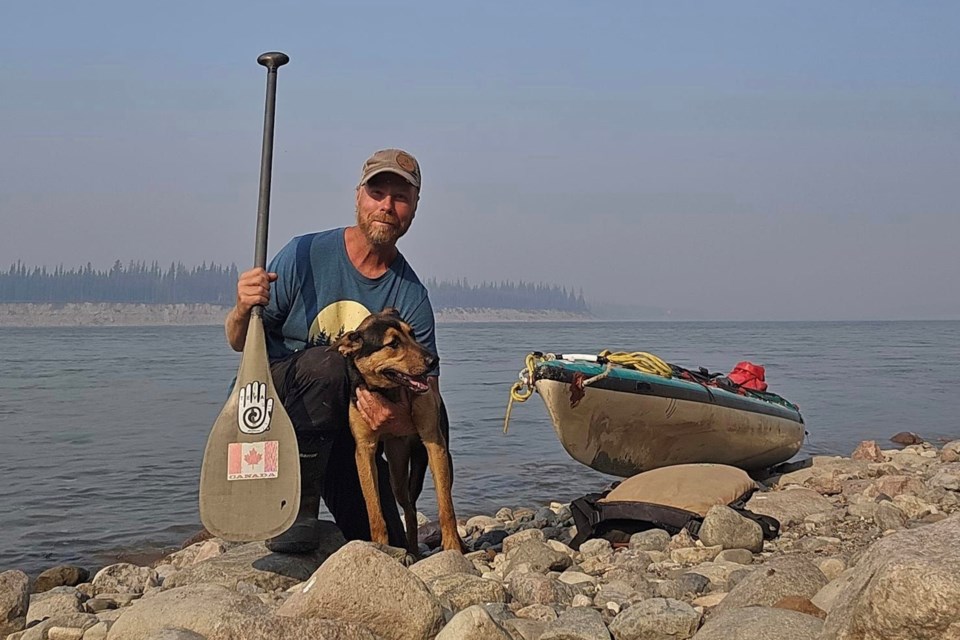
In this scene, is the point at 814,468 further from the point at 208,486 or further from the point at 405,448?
the point at 208,486

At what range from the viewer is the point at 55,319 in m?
114

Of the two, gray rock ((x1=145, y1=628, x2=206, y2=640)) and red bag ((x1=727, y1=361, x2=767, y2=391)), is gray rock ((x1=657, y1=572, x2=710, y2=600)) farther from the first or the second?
red bag ((x1=727, y1=361, x2=767, y2=391))

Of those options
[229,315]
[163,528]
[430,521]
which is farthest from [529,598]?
[163,528]

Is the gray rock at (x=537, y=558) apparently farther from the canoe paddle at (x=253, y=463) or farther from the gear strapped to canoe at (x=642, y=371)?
the gear strapped to canoe at (x=642, y=371)

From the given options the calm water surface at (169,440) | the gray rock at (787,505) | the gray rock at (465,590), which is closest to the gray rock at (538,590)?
the gray rock at (465,590)

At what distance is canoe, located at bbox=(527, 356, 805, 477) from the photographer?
7359 mm

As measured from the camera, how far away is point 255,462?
14.1ft

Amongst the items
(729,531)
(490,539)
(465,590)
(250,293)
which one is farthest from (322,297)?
(729,531)

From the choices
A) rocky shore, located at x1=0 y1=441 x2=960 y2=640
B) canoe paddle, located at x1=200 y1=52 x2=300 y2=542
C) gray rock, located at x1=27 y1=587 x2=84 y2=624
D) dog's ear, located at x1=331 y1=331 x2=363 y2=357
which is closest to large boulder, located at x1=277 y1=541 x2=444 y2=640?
rocky shore, located at x1=0 y1=441 x2=960 y2=640

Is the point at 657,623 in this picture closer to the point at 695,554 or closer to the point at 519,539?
the point at 695,554

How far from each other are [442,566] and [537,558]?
1.01m

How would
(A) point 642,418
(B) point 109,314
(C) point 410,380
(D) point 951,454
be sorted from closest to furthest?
(C) point 410,380 < (A) point 642,418 < (D) point 951,454 < (B) point 109,314

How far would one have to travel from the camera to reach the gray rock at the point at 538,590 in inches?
157

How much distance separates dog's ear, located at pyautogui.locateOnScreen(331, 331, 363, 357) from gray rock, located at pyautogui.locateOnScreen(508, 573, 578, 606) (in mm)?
1295
